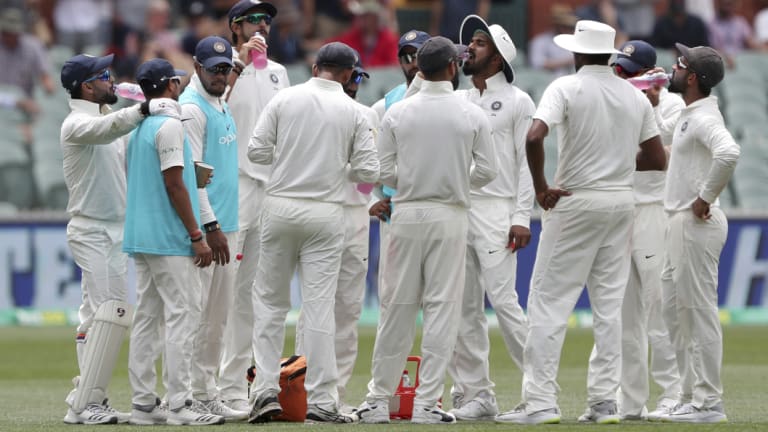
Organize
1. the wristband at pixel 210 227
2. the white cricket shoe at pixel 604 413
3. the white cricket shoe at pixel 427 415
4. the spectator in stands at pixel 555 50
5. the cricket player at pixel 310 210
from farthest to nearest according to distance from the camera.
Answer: the spectator in stands at pixel 555 50 < the wristband at pixel 210 227 < the cricket player at pixel 310 210 < the white cricket shoe at pixel 604 413 < the white cricket shoe at pixel 427 415

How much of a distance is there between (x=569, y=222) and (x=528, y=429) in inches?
57.1

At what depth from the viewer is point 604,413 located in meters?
9.89

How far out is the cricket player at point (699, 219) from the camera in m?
10.1

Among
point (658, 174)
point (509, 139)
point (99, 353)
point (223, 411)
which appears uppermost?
point (509, 139)

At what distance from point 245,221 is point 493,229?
6.17 feet

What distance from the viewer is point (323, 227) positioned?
998cm

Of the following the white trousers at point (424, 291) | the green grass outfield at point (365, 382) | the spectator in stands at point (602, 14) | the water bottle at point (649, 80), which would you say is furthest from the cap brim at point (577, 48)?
the spectator in stands at point (602, 14)

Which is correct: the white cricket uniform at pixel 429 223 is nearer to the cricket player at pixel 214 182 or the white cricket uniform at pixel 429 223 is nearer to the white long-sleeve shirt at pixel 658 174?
the cricket player at pixel 214 182

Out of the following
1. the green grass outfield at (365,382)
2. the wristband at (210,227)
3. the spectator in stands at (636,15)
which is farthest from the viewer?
the spectator in stands at (636,15)

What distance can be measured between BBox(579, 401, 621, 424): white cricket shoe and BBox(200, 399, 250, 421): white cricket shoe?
242 centimetres

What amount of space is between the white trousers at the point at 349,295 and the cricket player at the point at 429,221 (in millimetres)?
930

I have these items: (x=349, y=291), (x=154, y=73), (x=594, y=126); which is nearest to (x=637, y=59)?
(x=594, y=126)

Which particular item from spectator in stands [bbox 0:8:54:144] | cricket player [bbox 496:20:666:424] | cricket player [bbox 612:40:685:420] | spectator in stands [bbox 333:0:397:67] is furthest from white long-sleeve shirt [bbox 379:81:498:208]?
spectator in stands [bbox 0:8:54:144]

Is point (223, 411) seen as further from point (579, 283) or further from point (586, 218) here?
point (586, 218)
